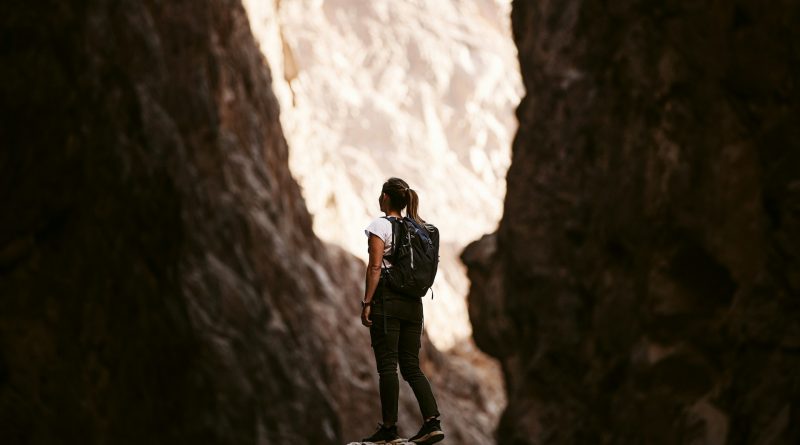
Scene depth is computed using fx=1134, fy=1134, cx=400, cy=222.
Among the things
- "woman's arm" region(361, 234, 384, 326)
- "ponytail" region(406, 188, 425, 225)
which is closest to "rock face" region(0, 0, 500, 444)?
"ponytail" region(406, 188, 425, 225)

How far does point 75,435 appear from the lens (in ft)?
58.0

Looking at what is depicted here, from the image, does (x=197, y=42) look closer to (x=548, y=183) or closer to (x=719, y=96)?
(x=548, y=183)

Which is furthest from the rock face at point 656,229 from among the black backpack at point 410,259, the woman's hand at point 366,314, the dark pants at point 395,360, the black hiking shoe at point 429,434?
the woman's hand at point 366,314

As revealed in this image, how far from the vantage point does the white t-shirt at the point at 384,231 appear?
857 cm

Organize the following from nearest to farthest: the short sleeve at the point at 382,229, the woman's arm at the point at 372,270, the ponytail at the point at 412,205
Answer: the woman's arm at the point at 372,270
the short sleeve at the point at 382,229
the ponytail at the point at 412,205

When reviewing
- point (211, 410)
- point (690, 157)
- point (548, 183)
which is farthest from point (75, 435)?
point (690, 157)

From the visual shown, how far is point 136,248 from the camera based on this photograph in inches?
747

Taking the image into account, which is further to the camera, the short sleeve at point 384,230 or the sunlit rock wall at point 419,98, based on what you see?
the sunlit rock wall at point 419,98

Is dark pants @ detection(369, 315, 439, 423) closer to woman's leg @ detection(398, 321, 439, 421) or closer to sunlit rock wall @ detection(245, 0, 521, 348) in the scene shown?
woman's leg @ detection(398, 321, 439, 421)

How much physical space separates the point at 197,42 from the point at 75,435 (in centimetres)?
884

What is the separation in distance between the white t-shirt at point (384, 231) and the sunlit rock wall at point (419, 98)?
43.0m

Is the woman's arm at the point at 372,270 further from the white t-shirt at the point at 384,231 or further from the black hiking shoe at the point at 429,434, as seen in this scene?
the black hiking shoe at the point at 429,434

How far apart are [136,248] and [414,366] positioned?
36.6 feet

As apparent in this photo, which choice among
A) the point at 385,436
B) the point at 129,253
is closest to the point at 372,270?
the point at 385,436
